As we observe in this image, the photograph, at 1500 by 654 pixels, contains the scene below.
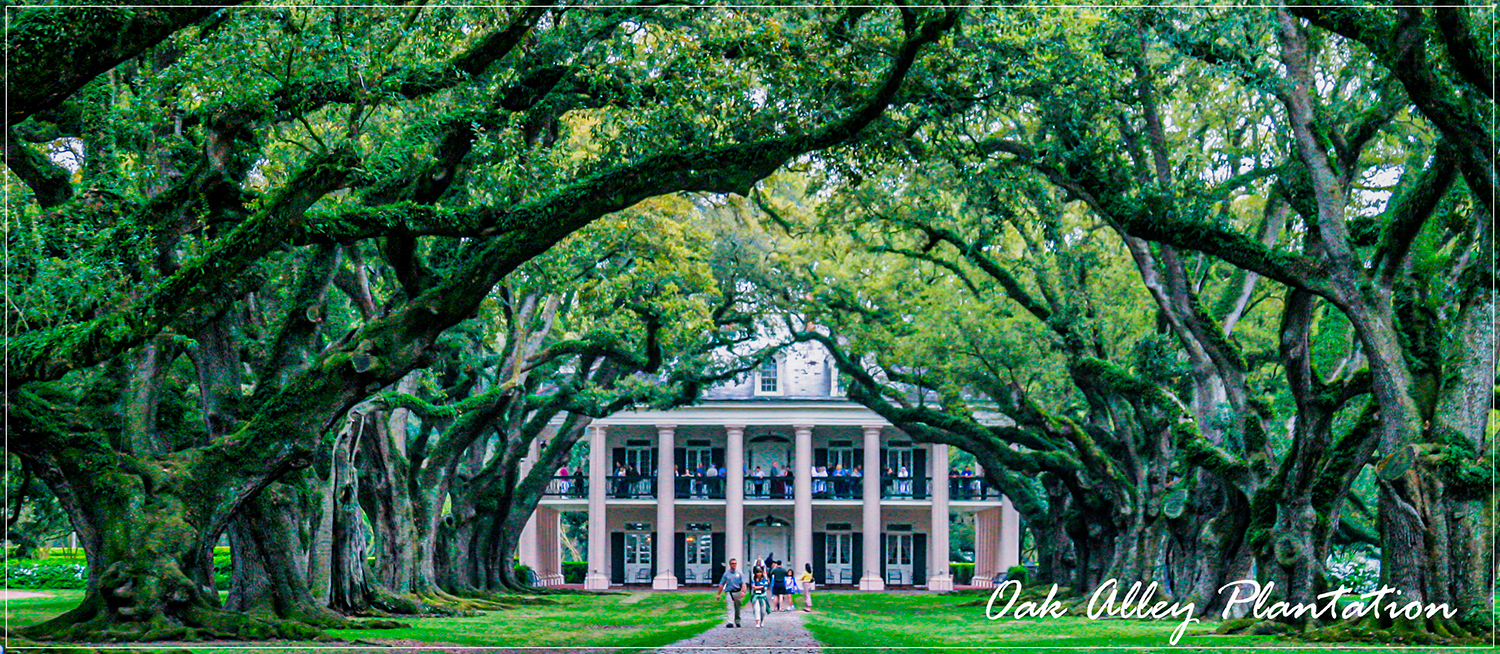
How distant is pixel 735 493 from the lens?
4762 cm

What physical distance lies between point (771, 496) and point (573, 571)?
10.1m

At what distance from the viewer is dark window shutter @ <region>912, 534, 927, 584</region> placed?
169 feet

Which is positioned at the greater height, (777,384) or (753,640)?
(777,384)

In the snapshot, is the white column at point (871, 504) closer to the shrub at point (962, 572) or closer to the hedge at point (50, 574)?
the shrub at point (962, 572)

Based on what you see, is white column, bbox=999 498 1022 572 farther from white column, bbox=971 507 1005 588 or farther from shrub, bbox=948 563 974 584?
shrub, bbox=948 563 974 584

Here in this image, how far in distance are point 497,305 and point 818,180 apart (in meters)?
7.80

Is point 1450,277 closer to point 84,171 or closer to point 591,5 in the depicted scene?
point 591,5

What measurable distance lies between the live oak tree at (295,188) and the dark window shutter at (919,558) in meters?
36.5

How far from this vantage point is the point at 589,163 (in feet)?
54.7

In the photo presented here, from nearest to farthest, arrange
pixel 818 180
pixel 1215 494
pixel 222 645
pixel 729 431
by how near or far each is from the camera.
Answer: pixel 222 645
pixel 818 180
pixel 1215 494
pixel 729 431

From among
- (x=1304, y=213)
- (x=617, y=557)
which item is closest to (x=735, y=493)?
(x=617, y=557)

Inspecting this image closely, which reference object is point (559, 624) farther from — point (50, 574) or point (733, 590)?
point (50, 574)

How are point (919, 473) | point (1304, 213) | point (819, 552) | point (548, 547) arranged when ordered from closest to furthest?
point (1304, 213) → point (819, 552) → point (919, 473) → point (548, 547)

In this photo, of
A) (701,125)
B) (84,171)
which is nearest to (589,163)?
(701,125)
